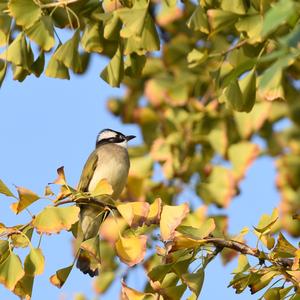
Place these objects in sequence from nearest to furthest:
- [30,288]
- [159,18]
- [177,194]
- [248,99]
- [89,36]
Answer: [30,288]
[248,99]
[89,36]
[177,194]
[159,18]

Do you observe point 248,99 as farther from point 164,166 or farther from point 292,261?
point 164,166

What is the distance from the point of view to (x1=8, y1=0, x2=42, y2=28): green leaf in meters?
3.65

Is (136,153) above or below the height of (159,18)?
below

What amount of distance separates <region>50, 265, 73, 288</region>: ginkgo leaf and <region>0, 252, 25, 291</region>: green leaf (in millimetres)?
186

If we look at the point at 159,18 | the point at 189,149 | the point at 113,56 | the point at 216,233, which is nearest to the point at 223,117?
the point at 189,149

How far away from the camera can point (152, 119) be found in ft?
24.0

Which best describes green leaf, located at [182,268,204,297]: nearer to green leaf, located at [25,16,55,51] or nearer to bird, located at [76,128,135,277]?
green leaf, located at [25,16,55,51]

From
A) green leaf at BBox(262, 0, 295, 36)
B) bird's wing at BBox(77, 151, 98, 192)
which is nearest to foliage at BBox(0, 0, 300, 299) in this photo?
green leaf at BBox(262, 0, 295, 36)

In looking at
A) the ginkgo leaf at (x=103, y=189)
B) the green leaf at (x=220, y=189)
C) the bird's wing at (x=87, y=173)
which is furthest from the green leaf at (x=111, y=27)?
the green leaf at (x=220, y=189)

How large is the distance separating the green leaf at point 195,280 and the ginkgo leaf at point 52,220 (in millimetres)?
443

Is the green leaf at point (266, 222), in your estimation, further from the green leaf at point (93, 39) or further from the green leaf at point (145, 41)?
the green leaf at point (93, 39)

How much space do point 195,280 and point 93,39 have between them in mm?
1359

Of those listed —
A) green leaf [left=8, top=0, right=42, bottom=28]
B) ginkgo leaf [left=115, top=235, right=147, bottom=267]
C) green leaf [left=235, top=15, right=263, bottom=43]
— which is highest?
A: green leaf [left=8, top=0, right=42, bottom=28]

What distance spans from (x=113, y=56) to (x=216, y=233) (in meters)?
1.27
